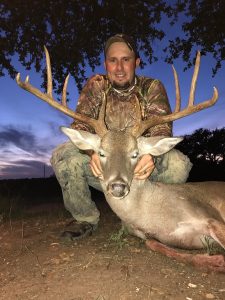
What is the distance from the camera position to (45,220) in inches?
264

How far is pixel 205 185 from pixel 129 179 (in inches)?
57.7

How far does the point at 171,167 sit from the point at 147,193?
82 centimetres

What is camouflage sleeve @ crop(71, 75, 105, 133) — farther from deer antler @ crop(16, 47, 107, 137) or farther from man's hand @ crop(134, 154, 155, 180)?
man's hand @ crop(134, 154, 155, 180)

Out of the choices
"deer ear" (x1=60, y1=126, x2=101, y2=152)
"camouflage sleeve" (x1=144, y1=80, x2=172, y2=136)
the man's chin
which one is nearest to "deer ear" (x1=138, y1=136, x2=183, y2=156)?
"deer ear" (x1=60, y1=126, x2=101, y2=152)

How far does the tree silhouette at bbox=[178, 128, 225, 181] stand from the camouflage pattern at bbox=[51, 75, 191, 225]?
10233mm

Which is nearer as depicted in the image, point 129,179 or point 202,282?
point 202,282

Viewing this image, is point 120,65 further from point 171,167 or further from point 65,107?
point 171,167

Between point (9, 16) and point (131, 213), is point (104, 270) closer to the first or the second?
point (131, 213)

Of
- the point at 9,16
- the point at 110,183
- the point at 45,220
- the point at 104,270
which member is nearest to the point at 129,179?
the point at 110,183

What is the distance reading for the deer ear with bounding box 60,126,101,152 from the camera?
15.6 ft

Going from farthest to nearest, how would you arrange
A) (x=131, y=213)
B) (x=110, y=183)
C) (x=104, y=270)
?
1. (x=131, y=213)
2. (x=110, y=183)
3. (x=104, y=270)

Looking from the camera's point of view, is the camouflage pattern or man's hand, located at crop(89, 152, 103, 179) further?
the camouflage pattern

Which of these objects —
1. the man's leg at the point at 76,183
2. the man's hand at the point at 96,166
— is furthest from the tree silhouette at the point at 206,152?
the man's hand at the point at 96,166

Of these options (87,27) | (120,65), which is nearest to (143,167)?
(120,65)
